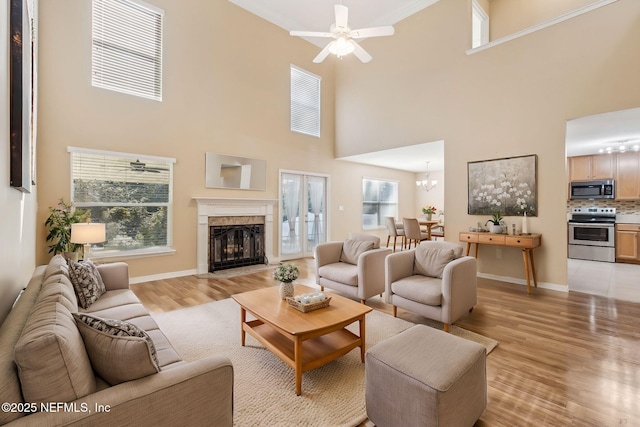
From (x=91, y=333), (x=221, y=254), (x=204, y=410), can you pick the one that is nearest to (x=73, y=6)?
(x=221, y=254)

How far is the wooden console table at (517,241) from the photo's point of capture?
4.17 metres

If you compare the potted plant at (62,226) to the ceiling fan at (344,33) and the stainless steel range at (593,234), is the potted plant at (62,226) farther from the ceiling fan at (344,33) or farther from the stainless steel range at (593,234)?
the stainless steel range at (593,234)

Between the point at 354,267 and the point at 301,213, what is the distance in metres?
3.37

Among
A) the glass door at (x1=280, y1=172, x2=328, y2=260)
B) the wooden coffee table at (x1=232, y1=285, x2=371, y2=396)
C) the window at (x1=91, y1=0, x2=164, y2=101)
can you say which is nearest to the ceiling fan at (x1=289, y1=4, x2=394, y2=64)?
the wooden coffee table at (x1=232, y1=285, x2=371, y2=396)

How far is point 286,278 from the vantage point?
262cm

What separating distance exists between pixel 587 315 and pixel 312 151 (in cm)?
575

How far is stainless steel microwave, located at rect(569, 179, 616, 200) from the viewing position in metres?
6.24

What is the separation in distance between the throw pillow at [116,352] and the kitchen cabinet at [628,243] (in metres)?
8.59

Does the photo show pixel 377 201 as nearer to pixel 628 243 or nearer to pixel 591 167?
pixel 591 167

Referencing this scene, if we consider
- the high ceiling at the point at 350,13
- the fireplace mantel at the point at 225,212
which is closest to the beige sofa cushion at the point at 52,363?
the fireplace mantel at the point at 225,212

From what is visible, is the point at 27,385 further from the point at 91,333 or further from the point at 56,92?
the point at 56,92

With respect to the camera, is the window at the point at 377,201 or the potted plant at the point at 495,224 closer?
the potted plant at the point at 495,224

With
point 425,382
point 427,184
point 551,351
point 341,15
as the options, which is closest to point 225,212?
point 341,15

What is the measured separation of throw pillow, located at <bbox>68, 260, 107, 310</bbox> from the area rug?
759mm
